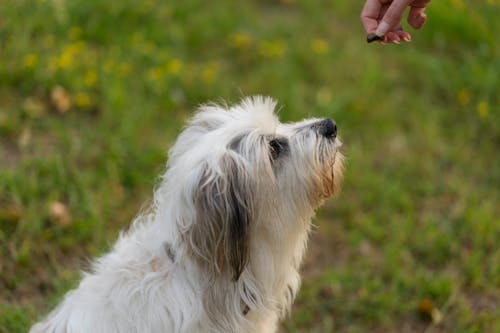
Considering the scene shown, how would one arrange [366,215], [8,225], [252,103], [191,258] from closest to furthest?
1. [191,258]
2. [252,103]
3. [8,225]
4. [366,215]

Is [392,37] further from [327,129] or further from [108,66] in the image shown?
[108,66]

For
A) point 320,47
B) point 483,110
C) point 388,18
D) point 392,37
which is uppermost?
point 388,18

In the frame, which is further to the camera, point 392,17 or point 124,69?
point 124,69

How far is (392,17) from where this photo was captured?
9.78 ft

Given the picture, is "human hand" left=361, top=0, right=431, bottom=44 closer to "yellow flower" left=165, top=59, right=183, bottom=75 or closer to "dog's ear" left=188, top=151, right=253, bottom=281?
"dog's ear" left=188, top=151, right=253, bottom=281

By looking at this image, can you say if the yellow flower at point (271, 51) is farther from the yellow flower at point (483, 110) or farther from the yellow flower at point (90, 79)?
the yellow flower at point (483, 110)

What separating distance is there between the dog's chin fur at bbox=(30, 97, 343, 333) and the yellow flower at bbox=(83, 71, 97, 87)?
213 cm

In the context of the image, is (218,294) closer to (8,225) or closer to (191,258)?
(191,258)

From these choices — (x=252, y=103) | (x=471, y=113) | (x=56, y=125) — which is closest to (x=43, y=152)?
(x=56, y=125)

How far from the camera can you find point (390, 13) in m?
2.98

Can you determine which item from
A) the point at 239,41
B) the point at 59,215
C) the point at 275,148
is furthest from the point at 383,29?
the point at 239,41

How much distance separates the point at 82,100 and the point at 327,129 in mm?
2399

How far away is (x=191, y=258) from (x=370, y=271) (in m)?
1.73

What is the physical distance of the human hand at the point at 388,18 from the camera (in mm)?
2977
